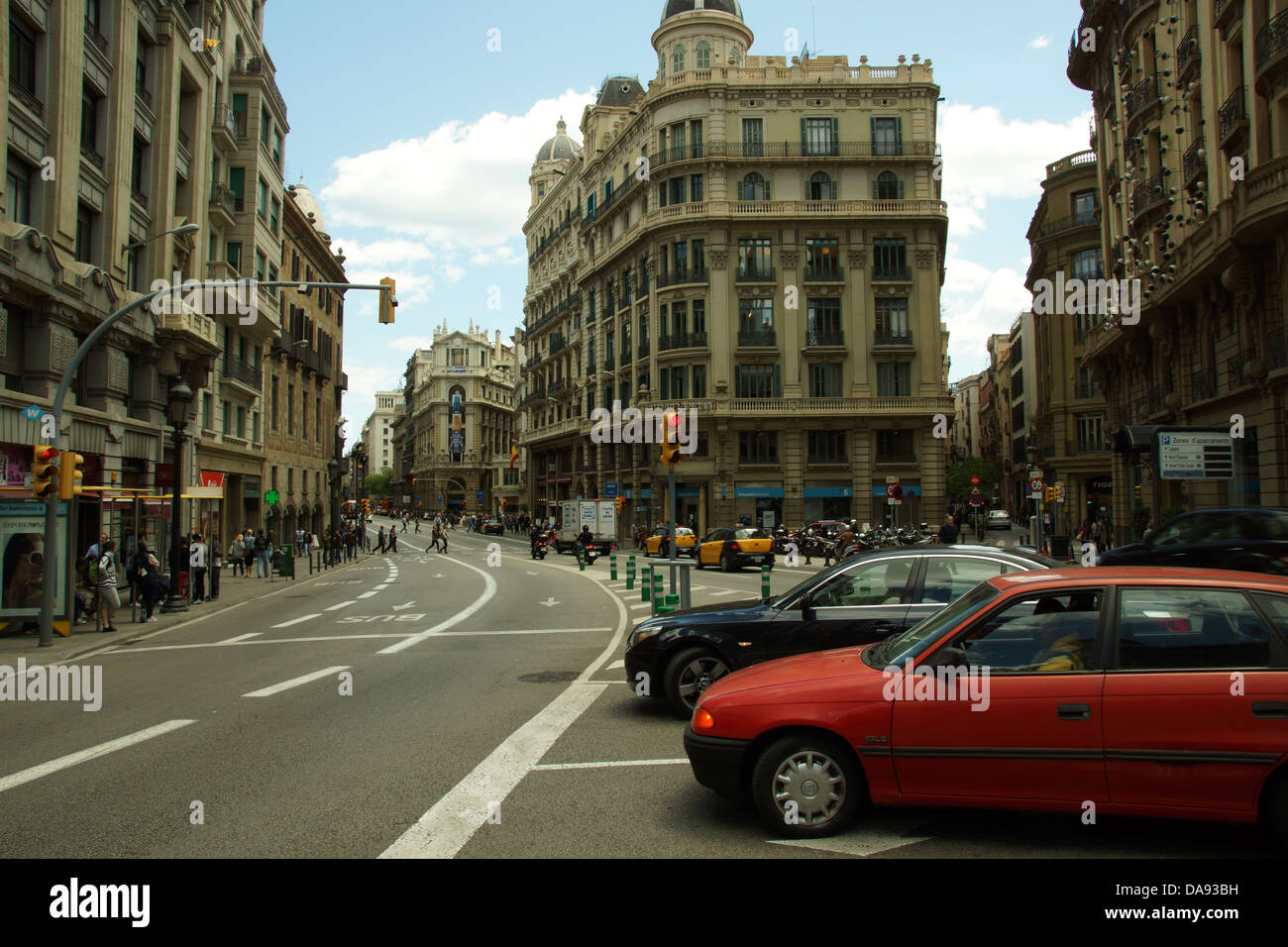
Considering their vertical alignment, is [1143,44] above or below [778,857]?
above

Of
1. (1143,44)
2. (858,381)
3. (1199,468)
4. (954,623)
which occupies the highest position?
(1143,44)

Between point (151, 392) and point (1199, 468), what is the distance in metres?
27.7

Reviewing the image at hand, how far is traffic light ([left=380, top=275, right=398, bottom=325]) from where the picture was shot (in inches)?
671

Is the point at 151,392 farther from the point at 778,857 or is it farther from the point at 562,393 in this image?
the point at 562,393

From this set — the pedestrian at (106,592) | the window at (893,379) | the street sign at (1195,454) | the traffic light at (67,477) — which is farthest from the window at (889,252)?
the traffic light at (67,477)

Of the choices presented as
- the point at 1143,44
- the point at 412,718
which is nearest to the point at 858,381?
the point at 1143,44

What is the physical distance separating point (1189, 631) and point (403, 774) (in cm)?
516

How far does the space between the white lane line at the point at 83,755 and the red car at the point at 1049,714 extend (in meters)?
5.13

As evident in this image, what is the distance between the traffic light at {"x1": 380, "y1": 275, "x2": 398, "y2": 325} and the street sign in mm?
16970

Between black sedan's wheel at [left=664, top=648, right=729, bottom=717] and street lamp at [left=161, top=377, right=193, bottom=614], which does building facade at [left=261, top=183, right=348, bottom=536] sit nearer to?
street lamp at [left=161, top=377, right=193, bottom=614]

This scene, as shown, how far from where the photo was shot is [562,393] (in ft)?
235

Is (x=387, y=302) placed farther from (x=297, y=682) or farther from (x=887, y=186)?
(x=887, y=186)

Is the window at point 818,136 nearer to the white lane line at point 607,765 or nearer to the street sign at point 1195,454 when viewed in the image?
the street sign at point 1195,454

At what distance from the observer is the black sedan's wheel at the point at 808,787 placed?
499 centimetres
